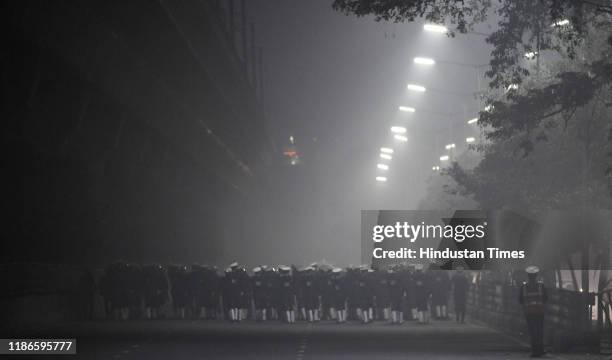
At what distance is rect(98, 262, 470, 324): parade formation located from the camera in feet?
141

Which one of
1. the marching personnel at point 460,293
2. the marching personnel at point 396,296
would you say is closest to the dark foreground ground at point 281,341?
the marching personnel at point 396,296

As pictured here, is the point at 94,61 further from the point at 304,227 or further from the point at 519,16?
the point at 304,227

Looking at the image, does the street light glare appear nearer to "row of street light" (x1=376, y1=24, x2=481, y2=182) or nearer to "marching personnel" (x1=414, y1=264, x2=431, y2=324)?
"row of street light" (x1=376, y1=24, x2=481, y2=182)

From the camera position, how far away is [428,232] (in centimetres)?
8412

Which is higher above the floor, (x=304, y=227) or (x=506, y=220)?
(x=304, y=227)

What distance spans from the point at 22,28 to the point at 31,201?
28.7 ft

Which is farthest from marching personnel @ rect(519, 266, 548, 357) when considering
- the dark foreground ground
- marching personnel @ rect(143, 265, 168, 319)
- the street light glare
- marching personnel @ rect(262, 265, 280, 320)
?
the street light glare

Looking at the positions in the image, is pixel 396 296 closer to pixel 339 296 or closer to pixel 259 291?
pixel 339 296

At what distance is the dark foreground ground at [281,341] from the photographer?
26969 mm

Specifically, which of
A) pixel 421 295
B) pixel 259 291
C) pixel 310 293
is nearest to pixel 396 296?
pixel 421 295

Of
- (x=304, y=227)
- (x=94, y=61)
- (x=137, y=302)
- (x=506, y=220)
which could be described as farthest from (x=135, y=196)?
(x=304, y=227)

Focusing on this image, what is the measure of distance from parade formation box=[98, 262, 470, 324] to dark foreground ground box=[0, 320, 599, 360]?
1566mm

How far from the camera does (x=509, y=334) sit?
3625cm

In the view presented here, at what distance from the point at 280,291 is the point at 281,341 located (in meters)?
11.1
